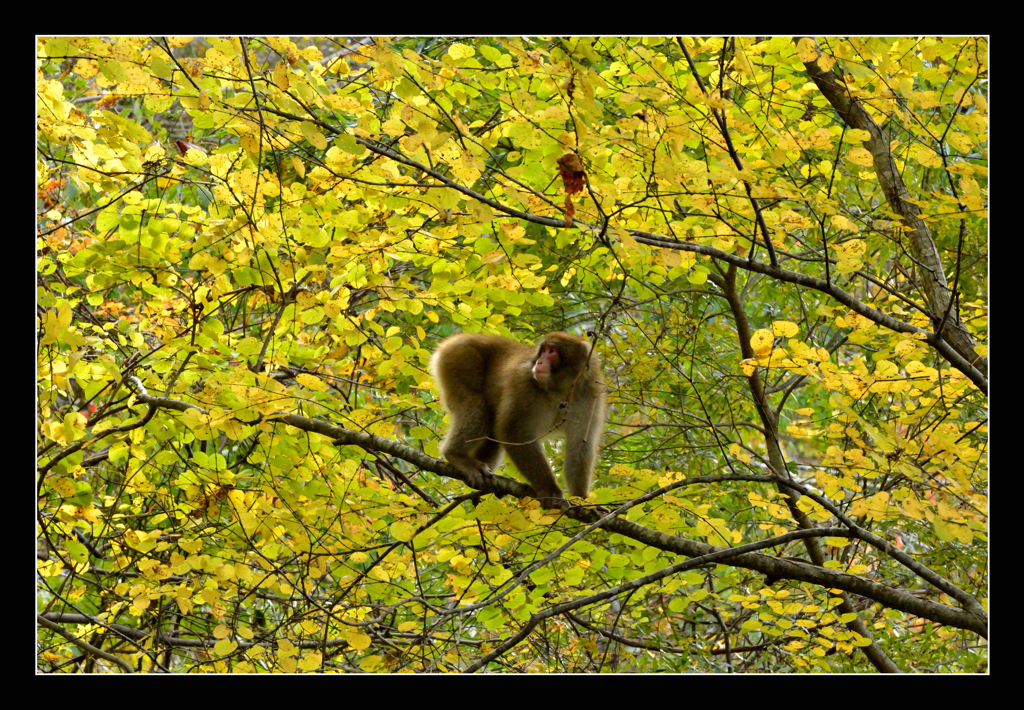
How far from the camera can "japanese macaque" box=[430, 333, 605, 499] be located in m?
4.77

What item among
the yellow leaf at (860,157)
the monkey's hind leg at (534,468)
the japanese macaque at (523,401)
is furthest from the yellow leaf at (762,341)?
the monkey's hind leg at (534,468)

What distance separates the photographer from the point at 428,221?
13.8 ft

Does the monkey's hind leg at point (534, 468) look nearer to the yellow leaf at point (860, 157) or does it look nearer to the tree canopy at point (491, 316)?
the tree canopy at point (491, 316)

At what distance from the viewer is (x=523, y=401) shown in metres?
4.88

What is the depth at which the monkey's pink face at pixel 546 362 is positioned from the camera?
4699mm

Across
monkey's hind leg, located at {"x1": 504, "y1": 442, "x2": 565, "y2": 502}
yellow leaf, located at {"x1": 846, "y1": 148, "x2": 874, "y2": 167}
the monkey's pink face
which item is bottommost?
monkey's hind leg, located at {"x1": 504, "y1": 442, "x2": 565, "y2": 502}

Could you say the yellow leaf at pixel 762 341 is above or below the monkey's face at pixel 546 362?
below

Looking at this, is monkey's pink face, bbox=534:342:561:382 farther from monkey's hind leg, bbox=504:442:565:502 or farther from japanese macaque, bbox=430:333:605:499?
monkey's hind leg, bbox=504:442:565:502

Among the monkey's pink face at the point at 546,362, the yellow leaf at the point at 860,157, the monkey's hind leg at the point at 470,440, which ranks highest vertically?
the yellow leaf at the point at 860,157

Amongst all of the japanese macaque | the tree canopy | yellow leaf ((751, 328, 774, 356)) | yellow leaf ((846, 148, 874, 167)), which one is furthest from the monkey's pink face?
yellow leaf ((846, 148, 874, 167))

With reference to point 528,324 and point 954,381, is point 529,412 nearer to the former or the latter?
point 528,324

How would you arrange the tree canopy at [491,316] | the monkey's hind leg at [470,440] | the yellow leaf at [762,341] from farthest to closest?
the monkey's hind leg at [470,440] → the yellow leaf at [762,341] → the tree canopy at [491,316]
